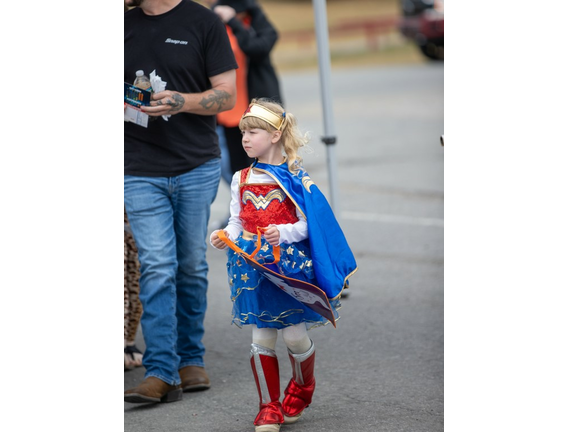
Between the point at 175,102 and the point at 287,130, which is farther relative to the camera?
the point at 175,102

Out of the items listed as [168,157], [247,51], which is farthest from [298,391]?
[247,51]

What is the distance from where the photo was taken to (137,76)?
427cm

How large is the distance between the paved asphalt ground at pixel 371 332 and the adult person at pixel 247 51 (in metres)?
1.13

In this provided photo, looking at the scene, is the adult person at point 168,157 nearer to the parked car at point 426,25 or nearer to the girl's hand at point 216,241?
the girl's hand at point 216,241

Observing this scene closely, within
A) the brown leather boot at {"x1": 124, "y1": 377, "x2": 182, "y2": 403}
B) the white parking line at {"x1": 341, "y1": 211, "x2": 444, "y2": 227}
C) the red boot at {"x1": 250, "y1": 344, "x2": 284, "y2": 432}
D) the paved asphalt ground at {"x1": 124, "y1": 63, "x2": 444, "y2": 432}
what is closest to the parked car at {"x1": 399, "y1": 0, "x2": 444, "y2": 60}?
the paved asphalt ground at {"x1": 124, "y1": 63, "x2": 444, "y2": 432}

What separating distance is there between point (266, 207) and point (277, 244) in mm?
179

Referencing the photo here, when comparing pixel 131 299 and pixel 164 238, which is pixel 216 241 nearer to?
pixel 164 238

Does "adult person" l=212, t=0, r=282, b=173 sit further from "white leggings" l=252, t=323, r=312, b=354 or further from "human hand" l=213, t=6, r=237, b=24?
"white leggings" l=252, t=323, r=312, b=354

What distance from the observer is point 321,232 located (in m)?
3.69

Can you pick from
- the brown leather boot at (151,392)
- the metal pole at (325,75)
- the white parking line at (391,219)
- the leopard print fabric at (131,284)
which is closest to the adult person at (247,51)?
the metal pole at (325,75)

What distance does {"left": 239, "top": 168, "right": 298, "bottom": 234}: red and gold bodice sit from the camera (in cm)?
375
